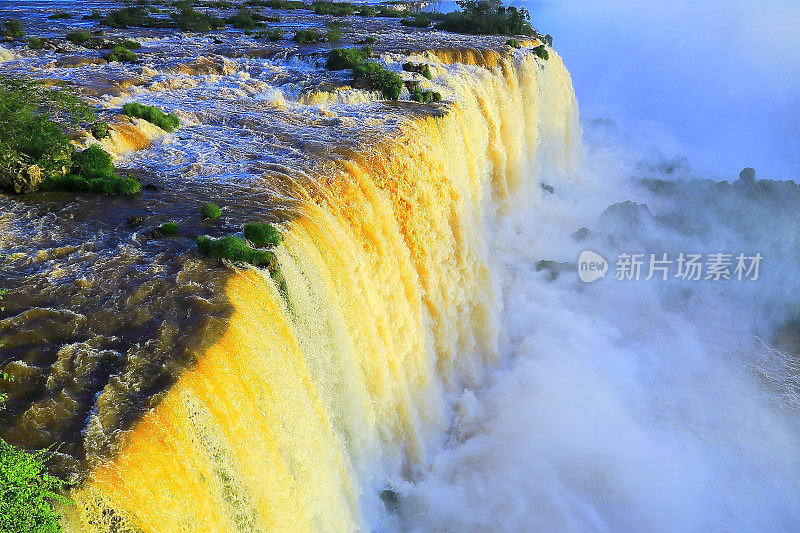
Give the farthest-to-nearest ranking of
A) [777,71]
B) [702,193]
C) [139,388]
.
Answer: [777,71] < [702,193] < [139,388]

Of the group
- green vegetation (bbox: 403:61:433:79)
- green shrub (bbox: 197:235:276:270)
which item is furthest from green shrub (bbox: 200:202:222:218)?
green vegetation (bbox: 403:61:433:79)

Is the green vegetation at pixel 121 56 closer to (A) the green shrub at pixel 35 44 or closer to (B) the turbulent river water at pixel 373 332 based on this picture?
(B) the turbulent river water at pixel 373 332

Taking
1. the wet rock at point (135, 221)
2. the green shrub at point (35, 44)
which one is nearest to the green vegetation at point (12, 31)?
the green shrub at point (35, 44)

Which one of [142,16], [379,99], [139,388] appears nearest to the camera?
[139,388]

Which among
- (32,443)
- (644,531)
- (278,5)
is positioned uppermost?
(278,5)

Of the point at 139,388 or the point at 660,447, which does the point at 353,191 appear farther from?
the point at 660,447

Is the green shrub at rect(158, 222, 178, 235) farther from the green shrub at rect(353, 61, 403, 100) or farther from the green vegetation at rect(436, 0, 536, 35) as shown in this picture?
the green vegetation at rect(436, 0, 536, 35)

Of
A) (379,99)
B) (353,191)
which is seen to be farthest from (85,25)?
(353,191)
